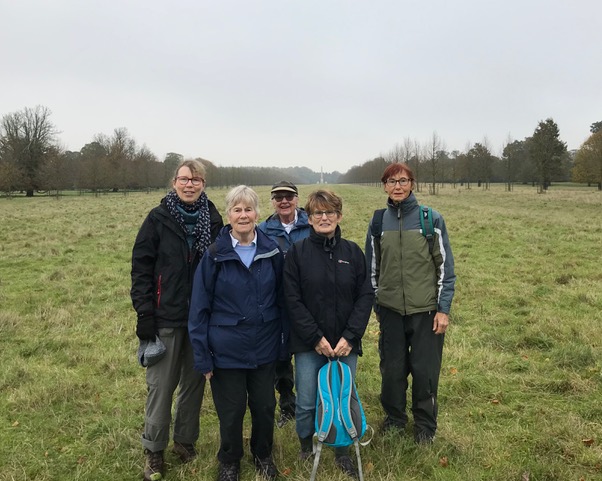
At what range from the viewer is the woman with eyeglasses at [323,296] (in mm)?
3127

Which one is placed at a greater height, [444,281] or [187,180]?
[187,180]

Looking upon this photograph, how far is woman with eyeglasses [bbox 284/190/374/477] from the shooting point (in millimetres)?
3127

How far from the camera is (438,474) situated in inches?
129

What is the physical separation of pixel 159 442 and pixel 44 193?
222 ft

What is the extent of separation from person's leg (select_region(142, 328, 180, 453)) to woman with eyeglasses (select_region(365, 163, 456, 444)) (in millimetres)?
1816

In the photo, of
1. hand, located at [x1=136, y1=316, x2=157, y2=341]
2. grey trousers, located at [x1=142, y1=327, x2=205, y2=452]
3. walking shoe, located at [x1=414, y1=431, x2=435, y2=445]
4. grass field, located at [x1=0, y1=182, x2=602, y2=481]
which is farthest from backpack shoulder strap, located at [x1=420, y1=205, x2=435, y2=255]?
hand, located at [x1=136, y1=316, x2=157, y2=341]

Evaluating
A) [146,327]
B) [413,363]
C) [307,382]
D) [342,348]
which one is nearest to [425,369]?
[413,363]

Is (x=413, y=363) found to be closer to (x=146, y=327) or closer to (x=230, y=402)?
(x=230, y=402)

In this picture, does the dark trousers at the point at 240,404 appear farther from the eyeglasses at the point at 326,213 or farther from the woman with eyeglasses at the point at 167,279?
the eyeglasses at the point at 326,213

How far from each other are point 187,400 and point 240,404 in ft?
1.95

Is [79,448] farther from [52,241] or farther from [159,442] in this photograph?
[52,241]

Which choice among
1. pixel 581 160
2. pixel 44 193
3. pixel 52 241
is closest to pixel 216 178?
pixel 44 193

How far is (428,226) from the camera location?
11.8ft

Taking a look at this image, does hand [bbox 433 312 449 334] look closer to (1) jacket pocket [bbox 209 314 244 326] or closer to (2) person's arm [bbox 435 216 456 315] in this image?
(2) person's arm [bbox 435 216 456 315]
